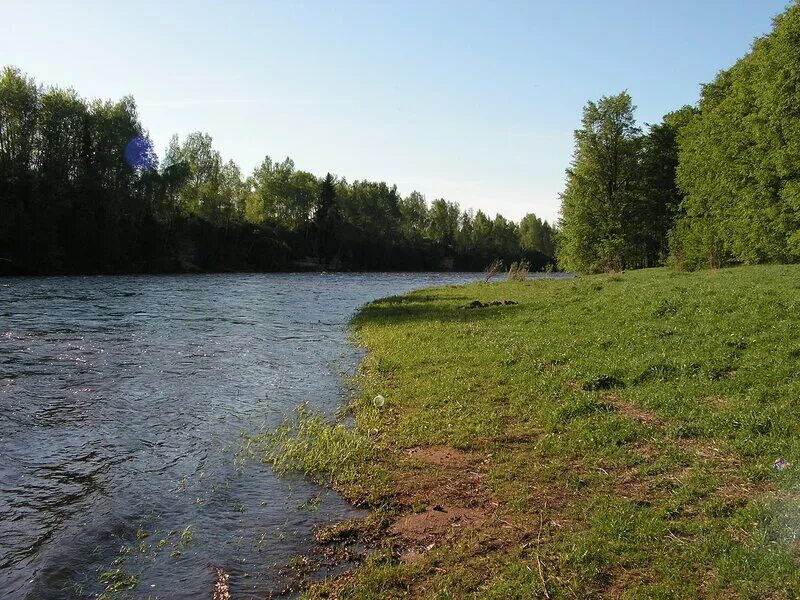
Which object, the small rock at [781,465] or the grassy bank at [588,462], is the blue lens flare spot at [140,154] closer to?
the grassy bank at [588,462]

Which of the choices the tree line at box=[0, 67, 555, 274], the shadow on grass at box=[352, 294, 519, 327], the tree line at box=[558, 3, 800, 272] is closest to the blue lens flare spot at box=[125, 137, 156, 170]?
the tree line at box=[0, 67, 555, 274]

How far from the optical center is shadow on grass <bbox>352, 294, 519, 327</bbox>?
24.2m

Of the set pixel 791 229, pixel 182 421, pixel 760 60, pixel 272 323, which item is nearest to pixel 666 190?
pixel 760 60

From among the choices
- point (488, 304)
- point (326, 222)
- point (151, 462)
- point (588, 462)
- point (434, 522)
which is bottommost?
point (151, 462)

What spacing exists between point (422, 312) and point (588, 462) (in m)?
19.3

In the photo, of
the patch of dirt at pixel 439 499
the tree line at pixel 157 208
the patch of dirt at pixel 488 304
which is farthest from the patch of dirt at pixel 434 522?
the tree line at pixel 157 208

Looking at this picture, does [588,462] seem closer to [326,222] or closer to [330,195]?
[326,222]

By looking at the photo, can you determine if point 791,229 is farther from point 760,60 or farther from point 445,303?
point 445,303

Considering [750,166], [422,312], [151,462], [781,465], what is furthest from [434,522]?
[750,166]

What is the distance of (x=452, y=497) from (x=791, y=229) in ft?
114

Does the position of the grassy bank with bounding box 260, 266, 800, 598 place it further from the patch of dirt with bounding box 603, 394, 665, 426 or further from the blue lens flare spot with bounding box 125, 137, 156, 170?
the blue lens flare spot with bounding box 125, 137, 156, 170

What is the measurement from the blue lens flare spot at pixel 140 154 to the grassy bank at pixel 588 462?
79.8 m

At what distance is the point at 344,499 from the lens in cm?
790

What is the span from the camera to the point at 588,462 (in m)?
8.21
